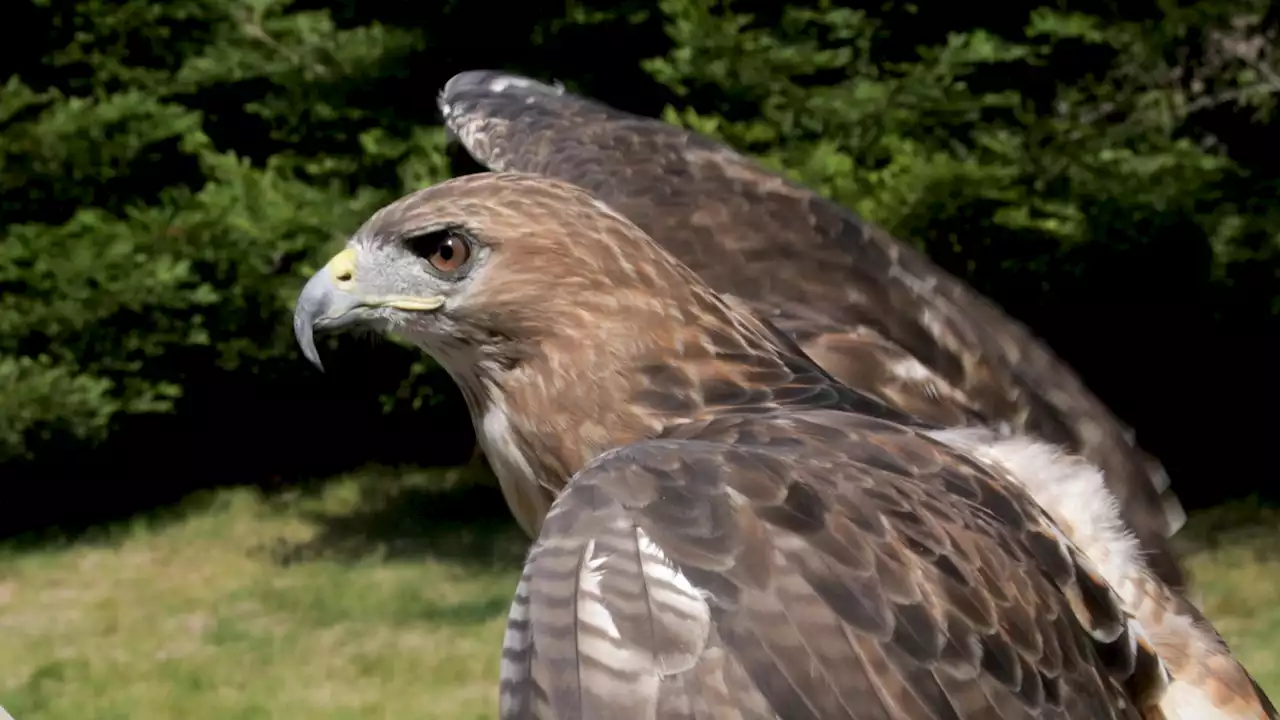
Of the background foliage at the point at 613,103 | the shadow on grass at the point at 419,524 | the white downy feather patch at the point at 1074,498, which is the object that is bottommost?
the shadow on grass at the point at 419,524

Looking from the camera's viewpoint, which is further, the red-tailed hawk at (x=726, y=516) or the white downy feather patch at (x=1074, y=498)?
the white downy feather patch at (x=1074, y=498)

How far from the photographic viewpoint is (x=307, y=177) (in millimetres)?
8156

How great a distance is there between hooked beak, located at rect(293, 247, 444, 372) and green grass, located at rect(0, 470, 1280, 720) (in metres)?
3.01

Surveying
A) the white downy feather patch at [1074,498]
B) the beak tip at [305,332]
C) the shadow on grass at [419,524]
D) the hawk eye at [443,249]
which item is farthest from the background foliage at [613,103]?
the white downy feather patch at [1074,498]

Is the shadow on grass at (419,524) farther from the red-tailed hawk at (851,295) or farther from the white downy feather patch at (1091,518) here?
the white downy feather patch at (1091,518)

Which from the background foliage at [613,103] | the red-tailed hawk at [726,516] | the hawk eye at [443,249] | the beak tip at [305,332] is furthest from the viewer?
the background foliage at [613,103]

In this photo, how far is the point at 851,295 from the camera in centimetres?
351

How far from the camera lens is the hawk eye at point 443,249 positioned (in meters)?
2.76

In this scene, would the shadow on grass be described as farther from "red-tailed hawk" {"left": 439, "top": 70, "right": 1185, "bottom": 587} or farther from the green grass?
"red-tailed hawk" {"left": 439, "top": 70, "right": 1185, "bottom": 587}

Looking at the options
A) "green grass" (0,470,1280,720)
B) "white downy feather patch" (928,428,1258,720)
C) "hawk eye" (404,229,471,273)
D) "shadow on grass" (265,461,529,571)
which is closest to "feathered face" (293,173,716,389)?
"hawk eye" (404,229,471,273)

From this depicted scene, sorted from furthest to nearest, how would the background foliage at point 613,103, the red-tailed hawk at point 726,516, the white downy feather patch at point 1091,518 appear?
the background foliage at point 613,103 → the white downy feather patch at point 1091,518 → the red-tailed hawk at point 726,516

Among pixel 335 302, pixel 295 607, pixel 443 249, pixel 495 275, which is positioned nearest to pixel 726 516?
pixel 495 275

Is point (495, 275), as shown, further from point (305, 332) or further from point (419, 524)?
point (419, 524)

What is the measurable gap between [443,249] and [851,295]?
1.09m
